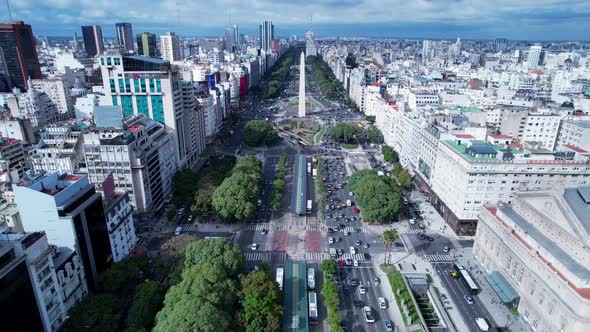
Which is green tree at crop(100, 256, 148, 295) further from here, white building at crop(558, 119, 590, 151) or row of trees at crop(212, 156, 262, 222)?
white building at crop(558, 119, 590, 151)

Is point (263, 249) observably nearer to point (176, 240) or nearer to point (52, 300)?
point (176, 240)

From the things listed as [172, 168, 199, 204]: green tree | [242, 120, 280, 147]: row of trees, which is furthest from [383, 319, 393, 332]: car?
[242, 120, 280, 147]: row of trees

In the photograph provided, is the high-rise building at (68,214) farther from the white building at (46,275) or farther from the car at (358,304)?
the car at (358,304)

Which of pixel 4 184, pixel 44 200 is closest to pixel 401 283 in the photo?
pixel 44 200

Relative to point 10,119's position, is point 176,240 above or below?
below

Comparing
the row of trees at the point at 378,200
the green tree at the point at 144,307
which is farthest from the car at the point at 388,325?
the green tree at the point at 144,307

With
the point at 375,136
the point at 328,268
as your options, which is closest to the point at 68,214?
the point at 328,268

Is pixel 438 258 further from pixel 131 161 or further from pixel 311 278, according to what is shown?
pixel 131 161
